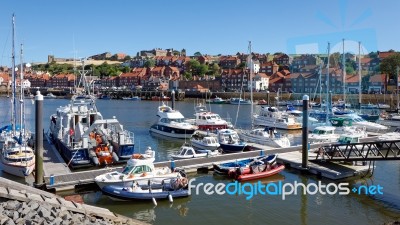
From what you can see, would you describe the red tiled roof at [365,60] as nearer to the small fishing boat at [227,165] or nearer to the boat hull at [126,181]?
the small fishing boat at [227,165]

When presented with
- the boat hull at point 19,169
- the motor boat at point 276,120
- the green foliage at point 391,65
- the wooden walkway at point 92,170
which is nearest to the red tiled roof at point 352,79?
Answer: the green foliage at point 391,65

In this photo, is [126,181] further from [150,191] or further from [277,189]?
[277,189]

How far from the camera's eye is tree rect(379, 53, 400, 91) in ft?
318

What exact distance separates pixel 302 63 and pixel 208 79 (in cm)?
3986

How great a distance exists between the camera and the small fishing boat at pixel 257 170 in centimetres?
2039

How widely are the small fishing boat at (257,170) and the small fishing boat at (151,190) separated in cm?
368

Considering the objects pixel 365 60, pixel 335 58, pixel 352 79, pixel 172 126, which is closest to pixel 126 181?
pixel 172 126

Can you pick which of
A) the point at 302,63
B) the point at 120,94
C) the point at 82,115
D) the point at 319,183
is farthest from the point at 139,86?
the point at 319,183

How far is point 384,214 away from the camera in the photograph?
15867mm

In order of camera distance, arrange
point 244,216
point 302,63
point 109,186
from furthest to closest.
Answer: point 302,63 → point 109,186 → point 244,216

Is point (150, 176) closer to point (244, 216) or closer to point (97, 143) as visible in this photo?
point (244, 216)

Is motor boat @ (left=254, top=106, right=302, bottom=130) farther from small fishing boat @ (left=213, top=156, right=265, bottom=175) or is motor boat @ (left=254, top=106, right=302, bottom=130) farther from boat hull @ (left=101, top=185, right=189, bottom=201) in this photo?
boat hull @ (left=101, top=185, right=189, bottom=201)

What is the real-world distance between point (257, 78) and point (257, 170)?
104778 millimetres

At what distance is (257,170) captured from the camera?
20.8 meters
